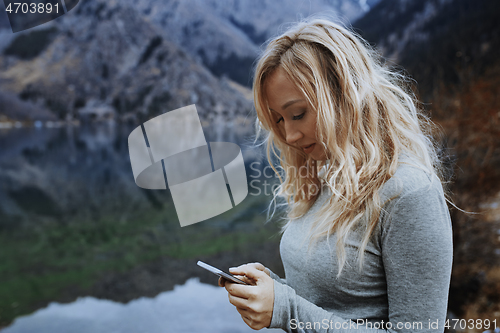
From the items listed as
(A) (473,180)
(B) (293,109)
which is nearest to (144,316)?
(A) (473,180)

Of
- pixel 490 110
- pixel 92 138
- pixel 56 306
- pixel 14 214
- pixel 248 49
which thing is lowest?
pixel 92 138

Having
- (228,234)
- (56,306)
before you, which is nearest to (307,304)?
(56,306)

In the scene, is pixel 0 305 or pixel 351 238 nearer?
pixel 351 238

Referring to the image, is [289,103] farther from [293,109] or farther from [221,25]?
[221,25]

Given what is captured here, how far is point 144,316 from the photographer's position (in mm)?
5457

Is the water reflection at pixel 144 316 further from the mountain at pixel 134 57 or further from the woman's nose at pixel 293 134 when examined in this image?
the mountain at pixel 134 57

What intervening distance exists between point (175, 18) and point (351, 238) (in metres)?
40.7

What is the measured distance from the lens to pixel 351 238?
741mm

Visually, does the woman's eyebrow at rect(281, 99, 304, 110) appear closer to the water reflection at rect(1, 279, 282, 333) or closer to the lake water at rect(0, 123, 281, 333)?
the lake water at rect(0, 123, 281, 333)

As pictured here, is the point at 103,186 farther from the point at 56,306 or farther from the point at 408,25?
Answer: the point at 408,25

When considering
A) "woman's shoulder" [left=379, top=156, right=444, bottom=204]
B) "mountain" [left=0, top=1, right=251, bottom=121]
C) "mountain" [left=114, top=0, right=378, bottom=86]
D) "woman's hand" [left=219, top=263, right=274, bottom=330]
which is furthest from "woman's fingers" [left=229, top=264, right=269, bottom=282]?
"mountain" [left=0, top=1, right=251, bottom=121]

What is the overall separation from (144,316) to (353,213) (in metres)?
5.66

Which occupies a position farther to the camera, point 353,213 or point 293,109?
point 293,109

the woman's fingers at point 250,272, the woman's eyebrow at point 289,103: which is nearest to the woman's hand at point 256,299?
the woman's fingers at point 250,272
